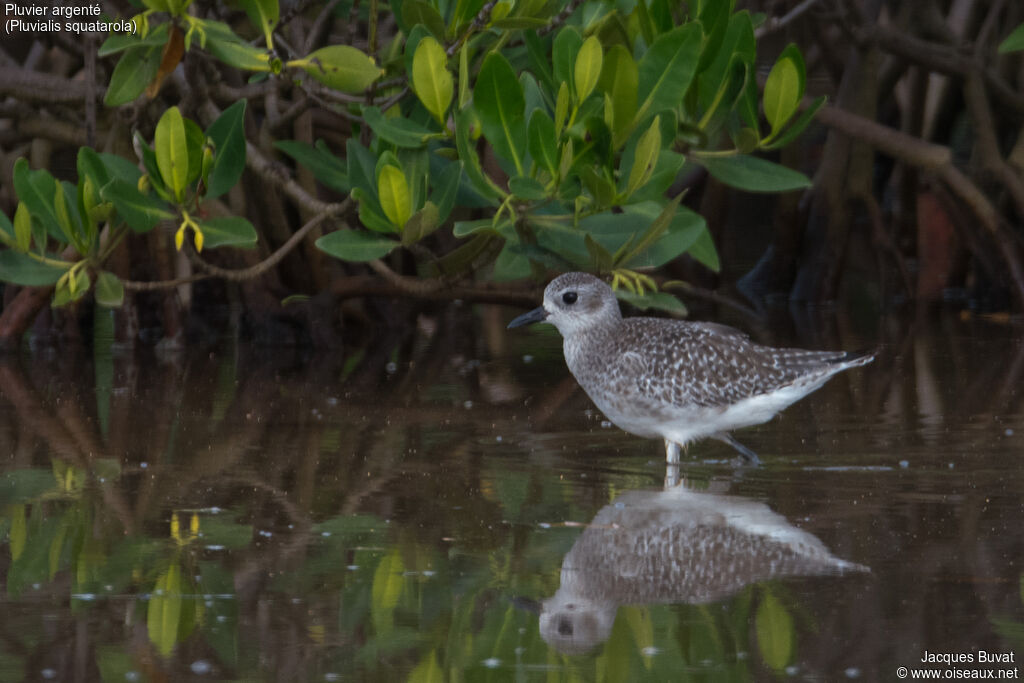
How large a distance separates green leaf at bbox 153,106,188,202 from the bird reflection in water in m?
2.00

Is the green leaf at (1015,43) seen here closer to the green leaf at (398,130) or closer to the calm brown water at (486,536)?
the calm brown water at (486,536)

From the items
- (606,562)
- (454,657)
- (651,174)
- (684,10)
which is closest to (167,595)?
(454,657)

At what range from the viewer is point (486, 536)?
3764 mm

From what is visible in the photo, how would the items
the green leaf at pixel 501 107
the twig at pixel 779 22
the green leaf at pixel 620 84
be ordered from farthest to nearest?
the twig at pixel 779 22 < the green leaf at pixel 620 84 < the green leaf at pixel 501 107

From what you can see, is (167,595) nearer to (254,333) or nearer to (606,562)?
(606,562)

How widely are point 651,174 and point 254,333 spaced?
10.7 ft

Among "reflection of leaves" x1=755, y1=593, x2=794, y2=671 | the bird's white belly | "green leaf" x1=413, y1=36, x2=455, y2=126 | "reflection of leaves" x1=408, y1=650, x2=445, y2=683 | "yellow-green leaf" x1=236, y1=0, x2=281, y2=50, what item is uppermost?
"yellow-green leaf" x1=236, y1=0, x2=281, y2=50

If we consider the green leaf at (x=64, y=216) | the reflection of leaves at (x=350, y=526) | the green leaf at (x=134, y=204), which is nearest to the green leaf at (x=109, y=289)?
the green leaf at (x=64, y=216)

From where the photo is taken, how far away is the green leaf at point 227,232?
17.9 feet

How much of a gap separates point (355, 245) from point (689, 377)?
4.08 feet

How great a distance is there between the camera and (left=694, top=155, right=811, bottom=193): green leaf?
546 centimetres

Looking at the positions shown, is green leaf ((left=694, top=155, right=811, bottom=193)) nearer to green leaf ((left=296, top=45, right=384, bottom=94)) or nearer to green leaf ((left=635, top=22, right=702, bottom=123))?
green leaf ((left=635, top=22, right=702, bottom=123))

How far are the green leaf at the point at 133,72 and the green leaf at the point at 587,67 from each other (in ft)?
5.31

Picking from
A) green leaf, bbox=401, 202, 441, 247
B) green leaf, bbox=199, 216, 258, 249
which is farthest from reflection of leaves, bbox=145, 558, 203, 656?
green leaf, bbox=199, 216, 258, 249
